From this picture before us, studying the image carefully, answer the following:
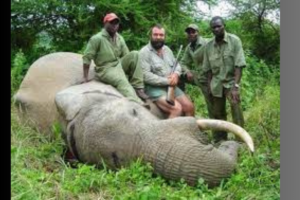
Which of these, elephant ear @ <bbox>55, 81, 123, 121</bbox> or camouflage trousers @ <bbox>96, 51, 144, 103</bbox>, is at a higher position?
camouflage trousers @ <bbox>96, 51, 144, 103</bbox>

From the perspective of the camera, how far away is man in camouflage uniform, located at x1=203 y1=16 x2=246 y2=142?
6.46m

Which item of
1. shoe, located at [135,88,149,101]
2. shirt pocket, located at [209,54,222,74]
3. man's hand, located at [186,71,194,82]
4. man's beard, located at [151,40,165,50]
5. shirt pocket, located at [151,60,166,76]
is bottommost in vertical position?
shoe, located at [135,88,149,101]

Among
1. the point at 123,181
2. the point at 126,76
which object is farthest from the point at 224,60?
the point at 123,181

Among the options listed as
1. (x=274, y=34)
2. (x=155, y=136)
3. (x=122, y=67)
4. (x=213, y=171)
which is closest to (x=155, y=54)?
(x=122, y=67)

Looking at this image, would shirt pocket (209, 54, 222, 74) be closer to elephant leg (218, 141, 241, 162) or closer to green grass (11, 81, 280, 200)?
green grass (11, 81, 280, 200)

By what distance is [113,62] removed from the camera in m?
6.73

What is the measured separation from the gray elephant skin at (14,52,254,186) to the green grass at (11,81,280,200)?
12 centimetres

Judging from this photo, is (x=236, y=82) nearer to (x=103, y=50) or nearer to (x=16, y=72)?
(x=103, y=50)

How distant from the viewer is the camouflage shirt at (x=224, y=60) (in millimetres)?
6504

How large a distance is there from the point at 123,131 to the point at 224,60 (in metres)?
1.67

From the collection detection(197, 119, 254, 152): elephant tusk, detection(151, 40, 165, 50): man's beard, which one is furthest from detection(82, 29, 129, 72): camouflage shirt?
detection(197, 119, 254, 152): elephant tusk

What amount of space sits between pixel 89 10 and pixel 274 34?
3.57 m

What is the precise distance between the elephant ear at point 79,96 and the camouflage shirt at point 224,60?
3.54ft

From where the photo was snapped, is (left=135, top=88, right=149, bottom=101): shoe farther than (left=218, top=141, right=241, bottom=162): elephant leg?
Yes
